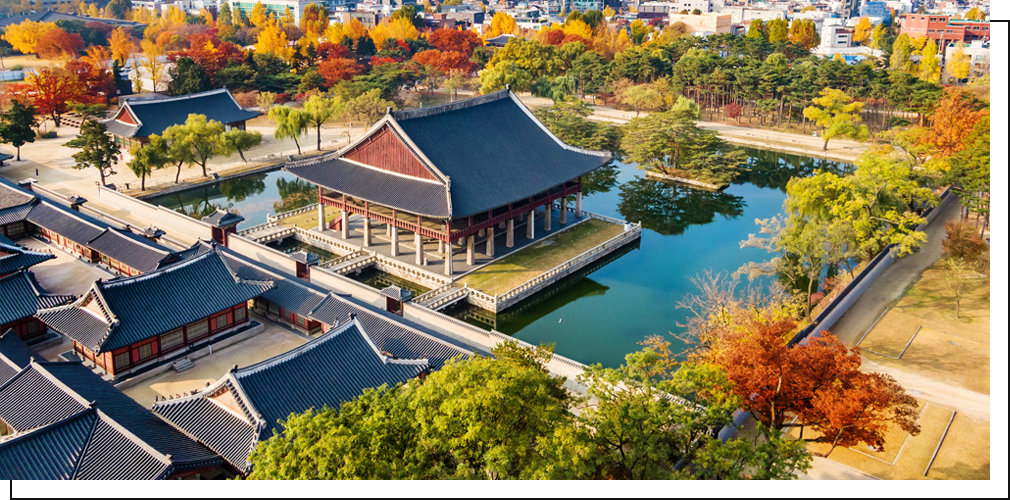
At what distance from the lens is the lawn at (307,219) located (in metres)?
43.2

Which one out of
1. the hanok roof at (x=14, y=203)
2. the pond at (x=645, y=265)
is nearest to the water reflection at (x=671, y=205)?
the pond at (x=645, y=265)

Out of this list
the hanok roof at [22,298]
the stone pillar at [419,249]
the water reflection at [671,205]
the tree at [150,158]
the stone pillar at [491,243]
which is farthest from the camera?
the tree at [150,158]

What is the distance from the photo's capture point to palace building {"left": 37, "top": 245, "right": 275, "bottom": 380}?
26797 mm

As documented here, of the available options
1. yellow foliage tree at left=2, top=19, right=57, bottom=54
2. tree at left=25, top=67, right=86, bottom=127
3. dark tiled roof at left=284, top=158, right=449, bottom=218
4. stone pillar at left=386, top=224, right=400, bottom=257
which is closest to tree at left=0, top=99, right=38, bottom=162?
tree at left=25, top=67, right=86, bottom=127

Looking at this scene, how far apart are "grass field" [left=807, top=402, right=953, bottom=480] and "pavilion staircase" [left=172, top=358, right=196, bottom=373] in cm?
2088

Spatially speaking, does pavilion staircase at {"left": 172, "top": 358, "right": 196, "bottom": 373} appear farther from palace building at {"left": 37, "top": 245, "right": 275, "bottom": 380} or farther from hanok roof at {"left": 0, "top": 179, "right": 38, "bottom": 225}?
hanok roof at {"left": 0, "top": 179, "right": 38, "bottom": 225}

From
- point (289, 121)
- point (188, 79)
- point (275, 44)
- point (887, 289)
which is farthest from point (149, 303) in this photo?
point (275, 44)

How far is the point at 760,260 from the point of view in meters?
40.3

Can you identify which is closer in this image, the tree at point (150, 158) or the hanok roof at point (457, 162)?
the hanok roof at point (457, 162)

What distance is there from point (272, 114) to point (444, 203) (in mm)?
27561

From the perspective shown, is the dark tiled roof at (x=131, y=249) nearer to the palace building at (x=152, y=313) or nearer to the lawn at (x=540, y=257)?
the palace building at (x=152, y=313)

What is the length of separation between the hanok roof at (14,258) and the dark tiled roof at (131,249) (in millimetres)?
3926

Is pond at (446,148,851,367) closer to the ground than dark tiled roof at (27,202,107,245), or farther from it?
closer to the ground

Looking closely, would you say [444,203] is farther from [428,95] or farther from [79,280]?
[428,95]
